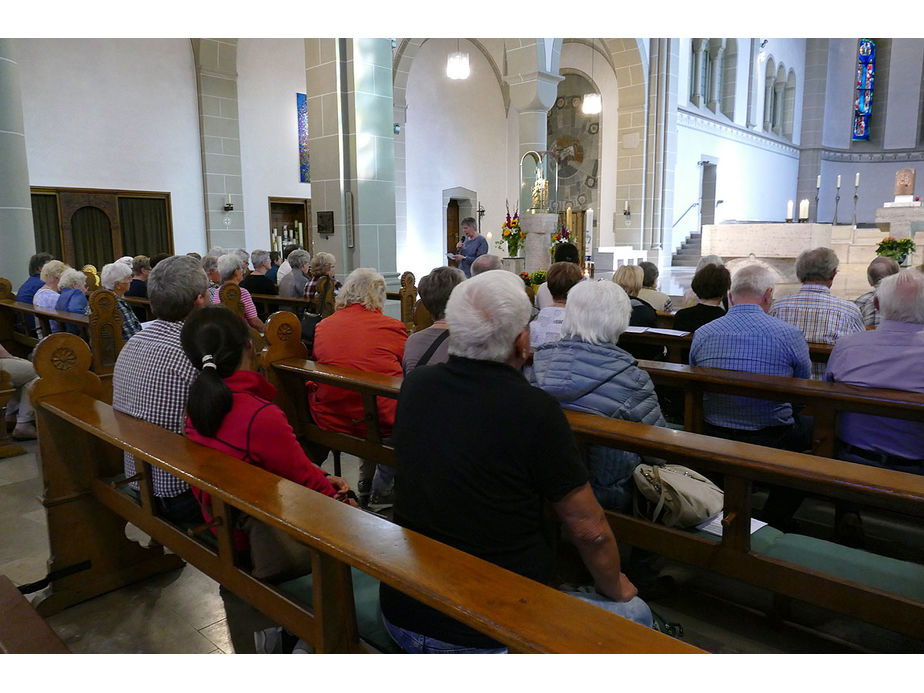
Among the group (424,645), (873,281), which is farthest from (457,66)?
(424,645)

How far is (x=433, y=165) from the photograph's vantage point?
14828 millimetres

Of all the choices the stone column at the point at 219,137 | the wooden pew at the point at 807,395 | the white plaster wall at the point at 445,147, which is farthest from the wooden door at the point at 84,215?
the wooden pew at the point at 807,395

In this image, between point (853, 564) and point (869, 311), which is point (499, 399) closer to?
point (853, 564)

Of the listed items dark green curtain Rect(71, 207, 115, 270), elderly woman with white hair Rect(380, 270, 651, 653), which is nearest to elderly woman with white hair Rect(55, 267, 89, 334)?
elderly woman with white hair Rect(380, 270, 651, 653)

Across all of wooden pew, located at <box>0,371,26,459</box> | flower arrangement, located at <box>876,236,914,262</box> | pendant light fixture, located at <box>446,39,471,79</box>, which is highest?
pendant light fixture, located at <box>446,39,471,79</box>

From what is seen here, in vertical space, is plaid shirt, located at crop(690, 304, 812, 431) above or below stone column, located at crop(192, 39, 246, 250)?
below

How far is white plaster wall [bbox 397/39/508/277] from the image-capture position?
14297mm

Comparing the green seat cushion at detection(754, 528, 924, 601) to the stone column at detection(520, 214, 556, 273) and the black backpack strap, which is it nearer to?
the black backpack strap

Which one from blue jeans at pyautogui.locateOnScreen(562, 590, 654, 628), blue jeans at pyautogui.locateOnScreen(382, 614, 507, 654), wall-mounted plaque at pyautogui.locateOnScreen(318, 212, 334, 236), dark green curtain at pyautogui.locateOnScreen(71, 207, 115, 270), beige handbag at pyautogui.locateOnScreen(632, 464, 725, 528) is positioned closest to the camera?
blue jeans at pyautogui.locateOnScreen(382, 614, 507, 654)

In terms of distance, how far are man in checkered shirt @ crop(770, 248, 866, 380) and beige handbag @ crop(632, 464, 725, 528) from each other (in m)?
1.59

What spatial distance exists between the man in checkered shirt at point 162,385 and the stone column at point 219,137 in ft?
30.3

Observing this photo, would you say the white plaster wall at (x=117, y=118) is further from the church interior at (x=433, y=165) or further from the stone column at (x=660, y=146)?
the stone column at (x=660, y=146)

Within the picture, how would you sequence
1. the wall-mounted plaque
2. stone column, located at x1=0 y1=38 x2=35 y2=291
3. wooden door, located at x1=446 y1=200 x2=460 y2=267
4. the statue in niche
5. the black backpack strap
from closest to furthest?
the black backpack strap, stone column, located at x1=0 y1=38 x2=35 y2=291, the wall-mounted plaque, the statue in niche, wooden door, located at x1=446 y1=200 x2=460 y2=267
